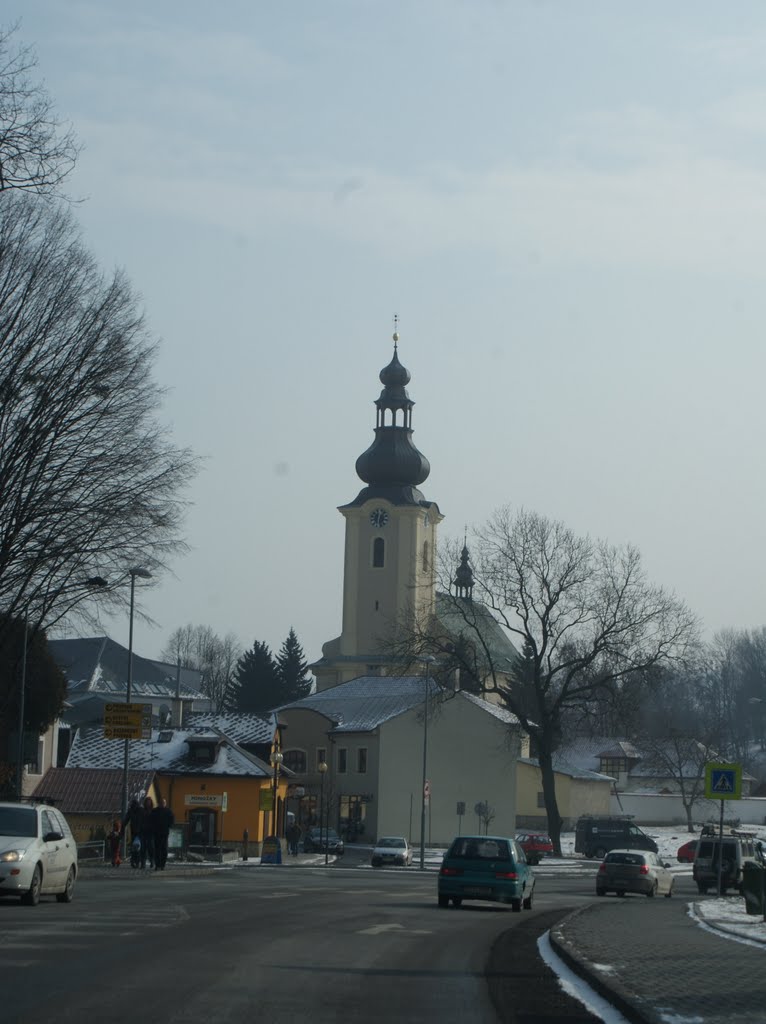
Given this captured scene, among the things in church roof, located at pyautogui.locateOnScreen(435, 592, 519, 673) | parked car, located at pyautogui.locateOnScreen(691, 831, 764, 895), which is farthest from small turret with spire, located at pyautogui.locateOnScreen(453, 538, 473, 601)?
parked car, located at pyautogui.locateOnScreen(691, 831, 764, 895)

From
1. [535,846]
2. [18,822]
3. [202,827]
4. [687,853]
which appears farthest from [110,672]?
[18,822]

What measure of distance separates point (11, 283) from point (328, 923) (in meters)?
13.3

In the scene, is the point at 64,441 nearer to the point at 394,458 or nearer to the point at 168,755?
the point at 168,755

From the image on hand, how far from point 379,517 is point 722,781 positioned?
262ft

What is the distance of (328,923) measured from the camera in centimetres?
2094

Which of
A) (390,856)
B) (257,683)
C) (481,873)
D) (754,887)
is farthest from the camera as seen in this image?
(257,683)

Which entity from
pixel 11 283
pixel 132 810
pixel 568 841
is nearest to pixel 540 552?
pixel 568 841

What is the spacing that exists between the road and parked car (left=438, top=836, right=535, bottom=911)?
19.7 inches

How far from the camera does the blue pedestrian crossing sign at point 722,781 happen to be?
3069cm

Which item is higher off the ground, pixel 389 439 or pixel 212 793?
pixel 389 439

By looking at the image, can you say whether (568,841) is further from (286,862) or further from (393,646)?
(286,862)

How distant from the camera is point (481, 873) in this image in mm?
27953

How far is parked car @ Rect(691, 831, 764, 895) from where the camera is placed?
135ft

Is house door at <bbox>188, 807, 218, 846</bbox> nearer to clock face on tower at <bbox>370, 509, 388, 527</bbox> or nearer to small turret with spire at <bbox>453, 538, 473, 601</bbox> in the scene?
small turret with spire at <bbox>453, 538, 473, 601</bbox>
